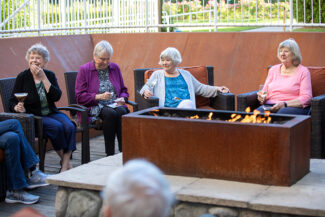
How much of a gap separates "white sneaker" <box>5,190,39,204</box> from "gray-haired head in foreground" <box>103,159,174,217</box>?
3.28 meters

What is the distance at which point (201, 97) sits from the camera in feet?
22.0

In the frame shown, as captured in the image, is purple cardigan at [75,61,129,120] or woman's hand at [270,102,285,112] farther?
purple cardigan at [75,61,129,120]

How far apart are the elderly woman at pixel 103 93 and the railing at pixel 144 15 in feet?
7.44

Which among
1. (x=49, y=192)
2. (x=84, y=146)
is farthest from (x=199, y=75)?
(x=49, y=192)

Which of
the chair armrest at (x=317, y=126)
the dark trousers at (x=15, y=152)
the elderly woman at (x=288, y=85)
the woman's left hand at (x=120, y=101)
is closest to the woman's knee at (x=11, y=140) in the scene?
the dark trousers at (x=15, y=152)

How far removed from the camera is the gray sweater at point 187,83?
6324mm

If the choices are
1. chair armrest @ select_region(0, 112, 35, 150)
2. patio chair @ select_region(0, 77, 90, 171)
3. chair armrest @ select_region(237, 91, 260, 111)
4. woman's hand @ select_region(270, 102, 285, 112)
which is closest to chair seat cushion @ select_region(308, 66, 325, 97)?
woman's hand @ select_region(270, 102, 285, 112)

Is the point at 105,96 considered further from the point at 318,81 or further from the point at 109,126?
the point at 318,81

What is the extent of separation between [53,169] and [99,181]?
6.45ft

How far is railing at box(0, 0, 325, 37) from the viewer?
793 cm

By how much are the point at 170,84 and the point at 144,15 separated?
3.38 metres

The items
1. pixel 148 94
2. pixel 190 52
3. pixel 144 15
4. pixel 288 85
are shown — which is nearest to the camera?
pixel 288 85

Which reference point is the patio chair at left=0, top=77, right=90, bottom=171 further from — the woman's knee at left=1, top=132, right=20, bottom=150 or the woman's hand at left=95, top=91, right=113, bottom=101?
the woman's knee at left=1, top=132, right=20, bottom=150

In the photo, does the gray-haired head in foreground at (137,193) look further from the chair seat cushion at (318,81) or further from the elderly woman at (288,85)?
the chair seat cushion at (318,81)
